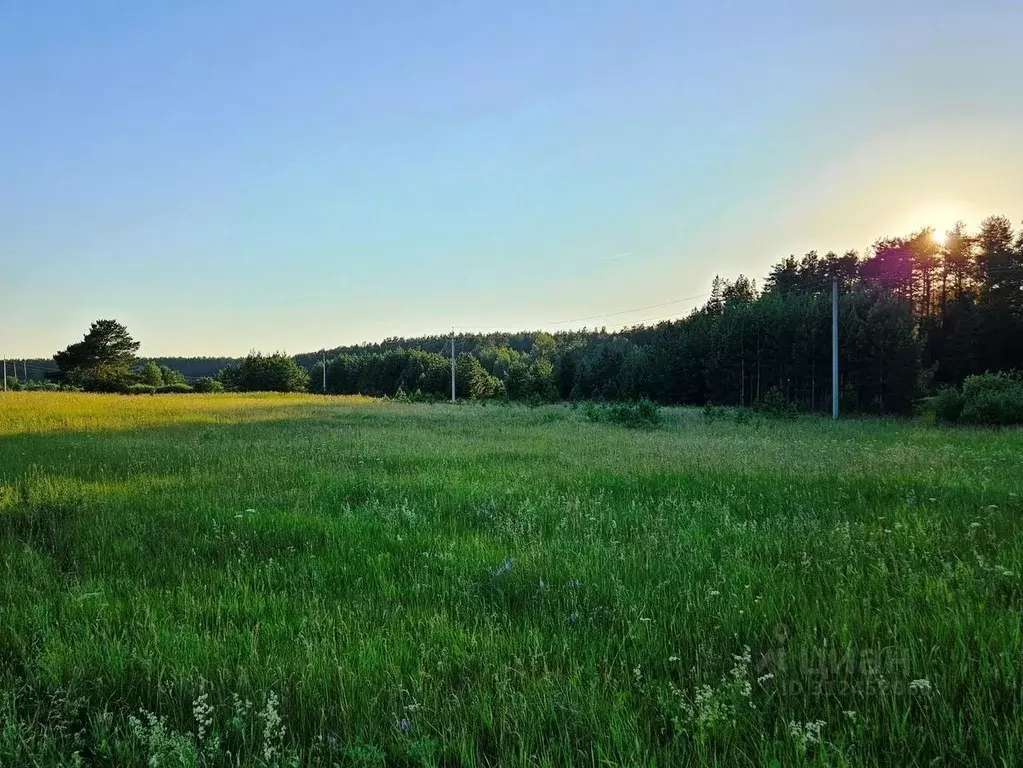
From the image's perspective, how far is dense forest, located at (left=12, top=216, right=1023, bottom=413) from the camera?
38.3 m

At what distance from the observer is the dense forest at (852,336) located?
38262 millimetres

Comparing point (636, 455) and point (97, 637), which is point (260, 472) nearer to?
point (97, 637)

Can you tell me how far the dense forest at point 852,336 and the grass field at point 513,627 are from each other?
24758 millimetres

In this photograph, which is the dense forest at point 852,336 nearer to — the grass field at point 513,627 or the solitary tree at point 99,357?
the grass field at point 513,627

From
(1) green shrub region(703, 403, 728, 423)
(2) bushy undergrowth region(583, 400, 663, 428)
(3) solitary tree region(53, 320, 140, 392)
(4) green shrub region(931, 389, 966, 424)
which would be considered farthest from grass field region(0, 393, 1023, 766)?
(3) solitary tree region(53, 320, 140, 392)

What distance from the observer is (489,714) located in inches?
92.9

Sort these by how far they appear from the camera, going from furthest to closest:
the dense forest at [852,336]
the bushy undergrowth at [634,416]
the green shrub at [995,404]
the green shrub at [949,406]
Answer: the dense forest at [852,336]
the bushy undergrowth at [634,416]
the green shrub at [949,406]
the green shrub at [995,404]

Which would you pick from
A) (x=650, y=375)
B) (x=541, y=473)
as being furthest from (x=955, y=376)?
(x=541, y=473)

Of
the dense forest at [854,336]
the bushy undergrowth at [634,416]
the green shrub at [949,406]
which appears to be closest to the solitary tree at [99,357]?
the dense forest at [854,336]

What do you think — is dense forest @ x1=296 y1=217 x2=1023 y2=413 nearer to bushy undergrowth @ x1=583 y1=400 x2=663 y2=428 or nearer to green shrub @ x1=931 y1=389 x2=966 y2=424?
green shrub @ x1=931 y1=389 x2=966 y2=424

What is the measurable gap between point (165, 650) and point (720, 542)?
4267mm

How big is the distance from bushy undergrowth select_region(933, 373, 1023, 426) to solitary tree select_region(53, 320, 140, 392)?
298 ft

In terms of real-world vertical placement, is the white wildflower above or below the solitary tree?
below

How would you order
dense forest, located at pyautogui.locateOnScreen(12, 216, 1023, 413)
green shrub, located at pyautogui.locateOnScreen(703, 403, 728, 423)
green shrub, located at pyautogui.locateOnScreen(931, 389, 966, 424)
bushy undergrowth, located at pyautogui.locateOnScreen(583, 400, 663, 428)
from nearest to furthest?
1. green shrub, located at pyautogui.locateOnScreen(931, 389, 966, 424)
2. bushy undergrowth, located at pyautogui.locateOnScreen(583, 400, 663, 428)
3. green shrub, located at pyautogui.locateOnScreen(703, 403, 728, 423)
4. dense forest, located at pyautogui.locateOnScreen(12, 216, 1023, 413)
